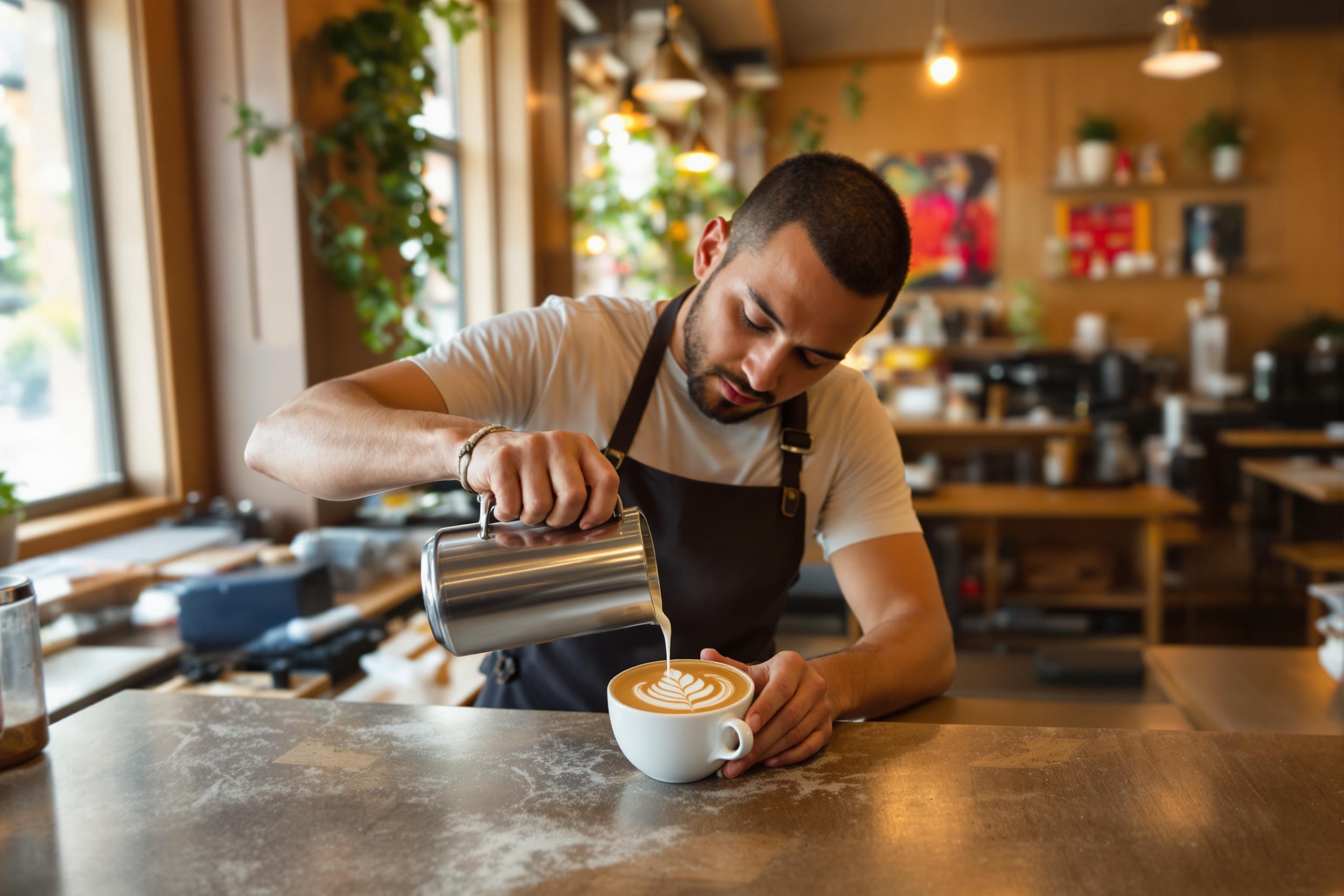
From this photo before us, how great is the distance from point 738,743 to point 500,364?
2.53 ft

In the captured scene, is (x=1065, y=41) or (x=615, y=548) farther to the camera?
(x=1065, y=41)

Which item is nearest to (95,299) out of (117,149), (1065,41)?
(117,149)

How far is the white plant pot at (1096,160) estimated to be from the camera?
674cm

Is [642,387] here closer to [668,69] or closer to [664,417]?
[664,417]

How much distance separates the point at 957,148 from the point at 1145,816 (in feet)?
23.0

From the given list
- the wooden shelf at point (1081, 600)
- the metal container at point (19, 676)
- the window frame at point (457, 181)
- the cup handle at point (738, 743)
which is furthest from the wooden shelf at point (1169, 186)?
the metal container at point (19, 676)

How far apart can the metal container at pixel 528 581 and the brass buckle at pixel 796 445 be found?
1.72 feet

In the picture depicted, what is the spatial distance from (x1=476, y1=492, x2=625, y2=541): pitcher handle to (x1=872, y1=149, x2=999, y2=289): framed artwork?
647 centimetres

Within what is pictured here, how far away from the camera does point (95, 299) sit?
2.54 meters

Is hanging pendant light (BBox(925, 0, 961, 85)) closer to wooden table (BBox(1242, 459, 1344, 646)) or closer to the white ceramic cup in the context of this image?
wooden table (BBox(1242, 459, 1344, 646))

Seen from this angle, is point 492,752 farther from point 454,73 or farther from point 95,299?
point 454,73

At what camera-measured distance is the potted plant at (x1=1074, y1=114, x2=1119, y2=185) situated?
22.1 feet

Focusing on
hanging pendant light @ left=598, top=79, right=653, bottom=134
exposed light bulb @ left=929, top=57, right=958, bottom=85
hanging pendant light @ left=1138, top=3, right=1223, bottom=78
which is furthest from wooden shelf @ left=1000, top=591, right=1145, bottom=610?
hanging pendant light @ left=598, top=79, right=653, bottom=134

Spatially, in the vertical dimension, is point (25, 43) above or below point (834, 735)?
above
